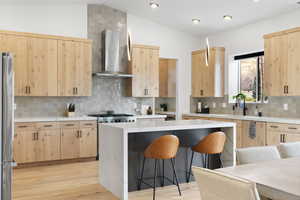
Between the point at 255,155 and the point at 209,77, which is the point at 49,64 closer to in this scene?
the point at 209,77

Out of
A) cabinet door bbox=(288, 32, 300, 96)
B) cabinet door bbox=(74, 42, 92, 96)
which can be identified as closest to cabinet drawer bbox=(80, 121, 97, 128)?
cabinet door bbox=(74, 42, 92, 96)

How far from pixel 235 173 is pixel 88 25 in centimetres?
545

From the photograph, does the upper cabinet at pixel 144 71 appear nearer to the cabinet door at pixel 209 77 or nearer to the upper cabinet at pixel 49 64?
the upper cabinet at pixel 49 64

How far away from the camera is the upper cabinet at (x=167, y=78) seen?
28.6 feet

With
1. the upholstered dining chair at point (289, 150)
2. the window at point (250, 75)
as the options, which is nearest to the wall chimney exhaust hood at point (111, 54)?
the window at point (250, 75)

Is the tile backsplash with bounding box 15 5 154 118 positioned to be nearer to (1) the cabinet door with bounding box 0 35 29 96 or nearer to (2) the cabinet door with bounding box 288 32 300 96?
(1) the cabinet door with bounding box 0 35 29 96

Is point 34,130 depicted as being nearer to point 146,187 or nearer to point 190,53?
point 146,187

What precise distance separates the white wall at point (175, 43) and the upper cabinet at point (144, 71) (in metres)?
0.35

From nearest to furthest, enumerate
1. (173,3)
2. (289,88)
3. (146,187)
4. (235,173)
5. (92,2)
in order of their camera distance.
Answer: (235,173) → (146,187) → (289,88) → (173,3) → (92,2)

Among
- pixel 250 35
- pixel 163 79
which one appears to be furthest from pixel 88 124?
pixel 250 35

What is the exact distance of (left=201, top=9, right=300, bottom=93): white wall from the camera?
19.2ft

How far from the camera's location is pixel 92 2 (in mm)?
6523

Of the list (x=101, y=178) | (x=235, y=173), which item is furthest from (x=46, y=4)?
(x=235, y=173)

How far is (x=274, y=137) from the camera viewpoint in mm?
5406
